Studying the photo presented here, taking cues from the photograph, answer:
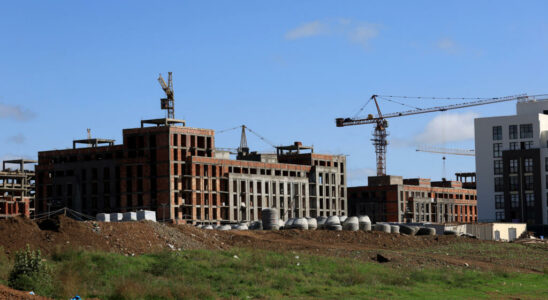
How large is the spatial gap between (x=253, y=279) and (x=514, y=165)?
117715 millimetres

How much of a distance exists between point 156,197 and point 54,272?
409 feet

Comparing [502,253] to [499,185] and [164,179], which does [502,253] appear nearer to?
[499,185]

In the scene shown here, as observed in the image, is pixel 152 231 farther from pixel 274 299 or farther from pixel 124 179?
pixel 124 179

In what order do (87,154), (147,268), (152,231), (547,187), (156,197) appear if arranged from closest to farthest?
(147,268)
(152,231)
(547,187)
(156,197)
(87,154)

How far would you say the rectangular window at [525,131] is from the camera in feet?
516

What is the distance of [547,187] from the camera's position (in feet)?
503

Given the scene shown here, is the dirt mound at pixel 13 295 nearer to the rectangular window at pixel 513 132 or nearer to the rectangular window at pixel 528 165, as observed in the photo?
the rectangular window at pixel 528 165

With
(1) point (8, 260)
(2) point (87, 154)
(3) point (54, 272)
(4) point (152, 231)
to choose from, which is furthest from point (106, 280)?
(2) point (87, 154)

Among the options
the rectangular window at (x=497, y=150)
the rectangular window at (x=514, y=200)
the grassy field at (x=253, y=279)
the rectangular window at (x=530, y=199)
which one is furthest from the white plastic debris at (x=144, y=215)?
the rectangular window at (x=497, y=150)

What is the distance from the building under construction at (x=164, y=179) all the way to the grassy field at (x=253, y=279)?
110071 mm

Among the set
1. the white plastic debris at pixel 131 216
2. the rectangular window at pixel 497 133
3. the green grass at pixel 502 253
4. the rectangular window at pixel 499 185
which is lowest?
the green grass at pixel 502 253

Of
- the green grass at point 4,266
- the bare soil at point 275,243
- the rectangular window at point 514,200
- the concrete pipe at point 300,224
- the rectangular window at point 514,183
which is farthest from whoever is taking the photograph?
the rectangular window at point 514,183

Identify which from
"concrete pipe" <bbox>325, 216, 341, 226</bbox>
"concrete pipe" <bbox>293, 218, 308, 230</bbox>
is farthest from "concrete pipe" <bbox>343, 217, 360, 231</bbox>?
"concrete pipe" <bbox>293, 218, 308, 230</bbox>

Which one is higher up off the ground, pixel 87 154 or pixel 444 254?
pixel 87 154
